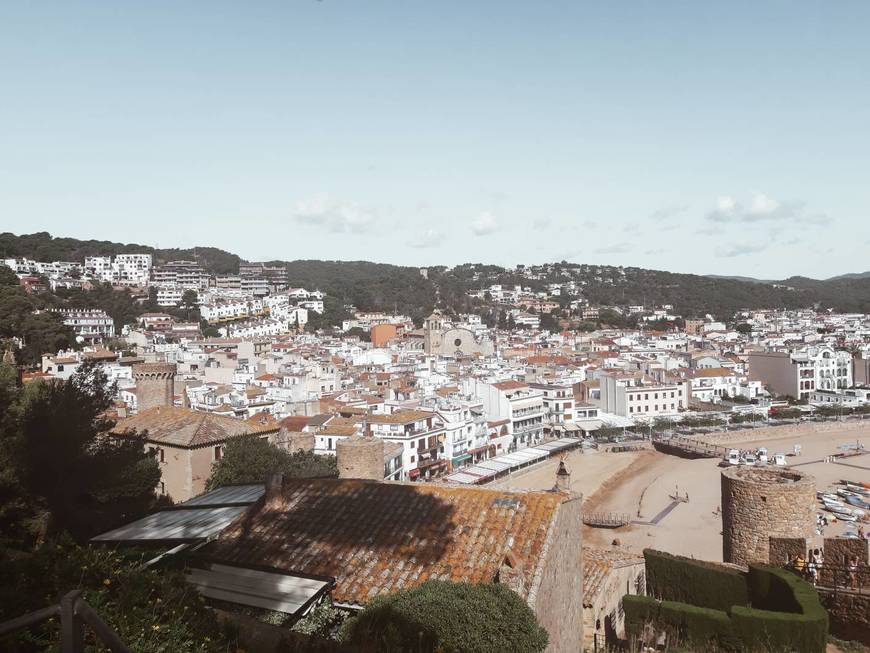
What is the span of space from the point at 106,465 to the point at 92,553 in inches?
354

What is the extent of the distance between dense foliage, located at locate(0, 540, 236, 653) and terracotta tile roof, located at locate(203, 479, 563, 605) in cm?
270

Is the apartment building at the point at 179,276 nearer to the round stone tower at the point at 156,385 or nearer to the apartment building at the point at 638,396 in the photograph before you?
the apartment building at the point at 638,396

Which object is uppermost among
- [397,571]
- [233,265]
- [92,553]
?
[233,265]

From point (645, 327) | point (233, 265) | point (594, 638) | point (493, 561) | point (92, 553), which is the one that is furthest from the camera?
point (233, 265)

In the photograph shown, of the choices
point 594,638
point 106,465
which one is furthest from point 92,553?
point 106,465

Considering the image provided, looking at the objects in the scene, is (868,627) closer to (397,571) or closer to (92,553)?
(397,571)

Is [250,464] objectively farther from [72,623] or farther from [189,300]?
[189,300]

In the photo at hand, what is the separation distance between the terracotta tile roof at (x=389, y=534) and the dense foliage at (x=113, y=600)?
2.70m

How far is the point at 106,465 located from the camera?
13.4 metres

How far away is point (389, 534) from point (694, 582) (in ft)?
30.2

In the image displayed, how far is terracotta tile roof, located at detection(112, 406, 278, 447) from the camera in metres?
20.4

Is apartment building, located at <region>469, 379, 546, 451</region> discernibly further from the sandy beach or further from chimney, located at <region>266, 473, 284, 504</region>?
chimney, located at <region>266, 473, 284, 504</region>

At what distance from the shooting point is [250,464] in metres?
A: 20.5

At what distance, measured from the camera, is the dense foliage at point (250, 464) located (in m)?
20.1
